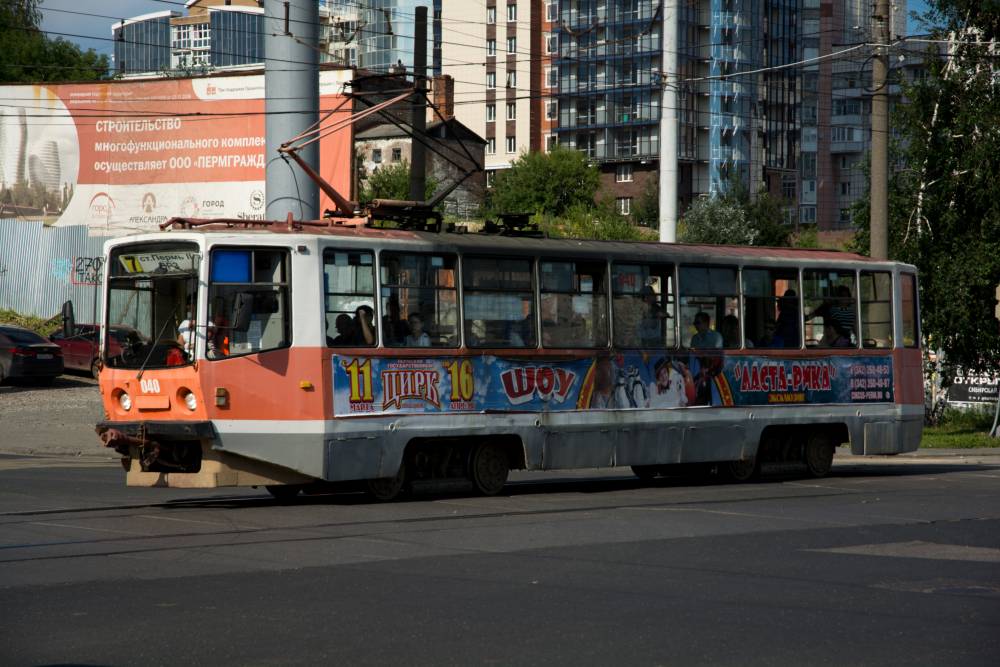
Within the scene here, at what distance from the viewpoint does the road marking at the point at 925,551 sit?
12.1m

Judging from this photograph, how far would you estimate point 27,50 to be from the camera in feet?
271

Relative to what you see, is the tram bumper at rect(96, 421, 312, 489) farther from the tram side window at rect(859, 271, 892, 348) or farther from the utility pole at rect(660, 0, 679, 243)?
the utility pole at rect(660, 0, 679, 243)

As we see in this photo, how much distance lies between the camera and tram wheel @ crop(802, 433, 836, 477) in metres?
21.0

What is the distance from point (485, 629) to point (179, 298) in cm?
798

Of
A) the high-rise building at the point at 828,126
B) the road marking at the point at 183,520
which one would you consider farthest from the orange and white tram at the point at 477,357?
the high-rise building at the point at 828,126

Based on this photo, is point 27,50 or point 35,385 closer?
point 35,385

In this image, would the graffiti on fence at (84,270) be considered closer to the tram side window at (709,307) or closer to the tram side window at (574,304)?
the tram side window at (709,307)

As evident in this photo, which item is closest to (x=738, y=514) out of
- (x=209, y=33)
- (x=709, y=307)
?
(x=709, y=307)

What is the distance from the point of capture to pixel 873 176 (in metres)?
27.8

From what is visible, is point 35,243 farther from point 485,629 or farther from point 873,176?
point 485,629

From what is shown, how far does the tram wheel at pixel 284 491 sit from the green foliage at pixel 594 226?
2321 inches

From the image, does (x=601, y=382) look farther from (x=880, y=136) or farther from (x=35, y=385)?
(x=35, y=385)

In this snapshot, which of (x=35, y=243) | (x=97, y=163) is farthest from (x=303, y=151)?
(x=35, y=243)

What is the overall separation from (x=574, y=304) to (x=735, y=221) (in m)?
63.5
